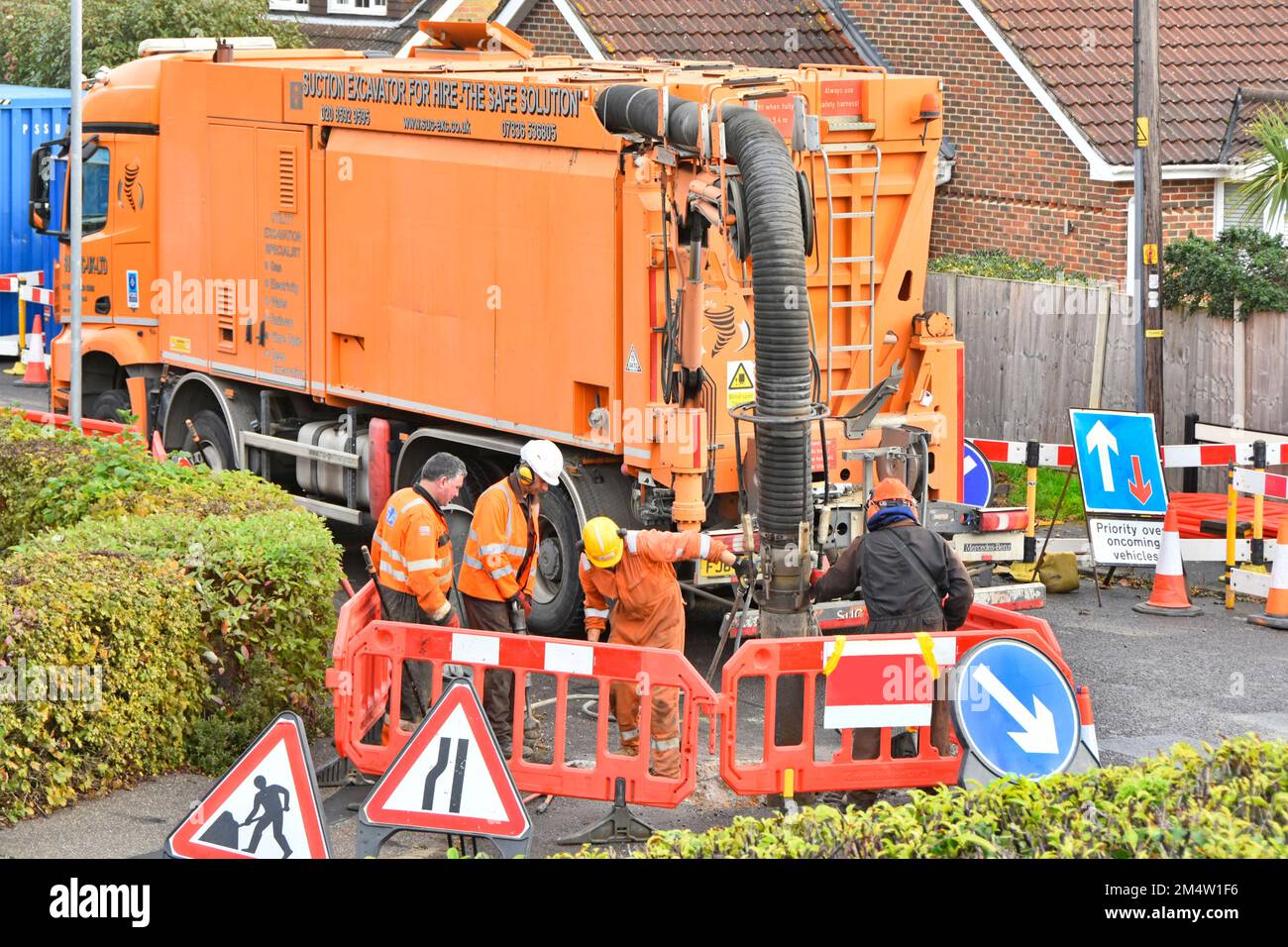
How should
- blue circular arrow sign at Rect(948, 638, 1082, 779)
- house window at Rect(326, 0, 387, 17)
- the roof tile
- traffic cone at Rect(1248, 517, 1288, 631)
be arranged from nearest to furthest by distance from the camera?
blue circular arrow sign at Rect(948, 638, 1082, 779) < traffic cone at Rect(1248, 517, 1288, 631) < the roof tile < house window at Rect(326, 0, 387, 17)

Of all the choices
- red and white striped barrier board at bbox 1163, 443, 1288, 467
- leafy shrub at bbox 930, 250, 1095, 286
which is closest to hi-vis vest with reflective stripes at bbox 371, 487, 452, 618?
red and white striped barrier board at bbox 1163, 443, 1288, 467

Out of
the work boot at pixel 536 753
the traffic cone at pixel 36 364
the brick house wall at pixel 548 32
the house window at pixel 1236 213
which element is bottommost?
the work boot at pixel 536 753

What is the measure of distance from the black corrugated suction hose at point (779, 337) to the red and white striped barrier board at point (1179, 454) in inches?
207

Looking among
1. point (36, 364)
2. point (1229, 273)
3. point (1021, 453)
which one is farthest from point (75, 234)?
point (36, 364)

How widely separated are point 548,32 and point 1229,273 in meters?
9.47

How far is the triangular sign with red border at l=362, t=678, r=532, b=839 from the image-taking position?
6.50 m

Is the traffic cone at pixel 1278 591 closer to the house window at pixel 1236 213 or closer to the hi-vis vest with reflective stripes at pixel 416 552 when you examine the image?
the house window at pixel 1236 213

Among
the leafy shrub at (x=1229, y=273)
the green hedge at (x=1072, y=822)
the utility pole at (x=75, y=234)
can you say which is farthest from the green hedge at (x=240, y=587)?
the leafy shrub at (x=1229, y=273)

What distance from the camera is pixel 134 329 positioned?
48.6 ft

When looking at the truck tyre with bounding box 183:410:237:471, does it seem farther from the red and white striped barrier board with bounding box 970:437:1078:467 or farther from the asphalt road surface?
the red and white striped barrier board with bounding box 970:437:1078:467

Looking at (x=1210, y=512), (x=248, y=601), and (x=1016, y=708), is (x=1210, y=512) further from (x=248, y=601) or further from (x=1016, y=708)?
(x=248, y=601)

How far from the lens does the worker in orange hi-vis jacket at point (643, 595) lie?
861 centimetres

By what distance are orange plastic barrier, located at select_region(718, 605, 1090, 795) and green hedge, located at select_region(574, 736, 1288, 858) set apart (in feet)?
Result: 6.26
